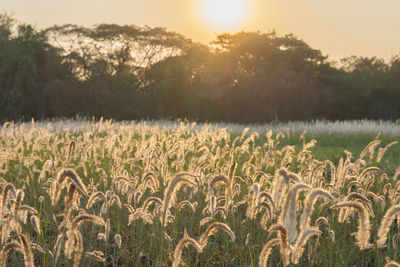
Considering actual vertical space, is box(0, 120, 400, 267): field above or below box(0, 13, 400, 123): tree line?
below

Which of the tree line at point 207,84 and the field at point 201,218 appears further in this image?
the tree line at point 207,84

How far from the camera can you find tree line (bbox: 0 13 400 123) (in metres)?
21.6

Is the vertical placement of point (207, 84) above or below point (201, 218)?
above

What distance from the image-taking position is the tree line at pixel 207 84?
70.7ft

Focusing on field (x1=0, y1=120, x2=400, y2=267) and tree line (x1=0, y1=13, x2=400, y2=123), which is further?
tree line (x1=0, y1=13, x2=400, y2=123)

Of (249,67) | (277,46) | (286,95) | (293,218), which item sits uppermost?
(277,46)

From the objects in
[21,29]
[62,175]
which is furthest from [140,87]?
[62,175]

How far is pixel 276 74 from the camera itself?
22.0 m

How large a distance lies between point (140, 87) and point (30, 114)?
6405 millimetres

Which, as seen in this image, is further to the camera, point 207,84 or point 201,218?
point 207,84

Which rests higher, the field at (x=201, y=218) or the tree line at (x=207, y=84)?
the tree line at (x=207, y=84)

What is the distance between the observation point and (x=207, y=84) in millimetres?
22031

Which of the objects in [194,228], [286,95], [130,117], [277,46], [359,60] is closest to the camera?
[194,228]

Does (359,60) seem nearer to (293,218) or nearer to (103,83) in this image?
(103,83)
